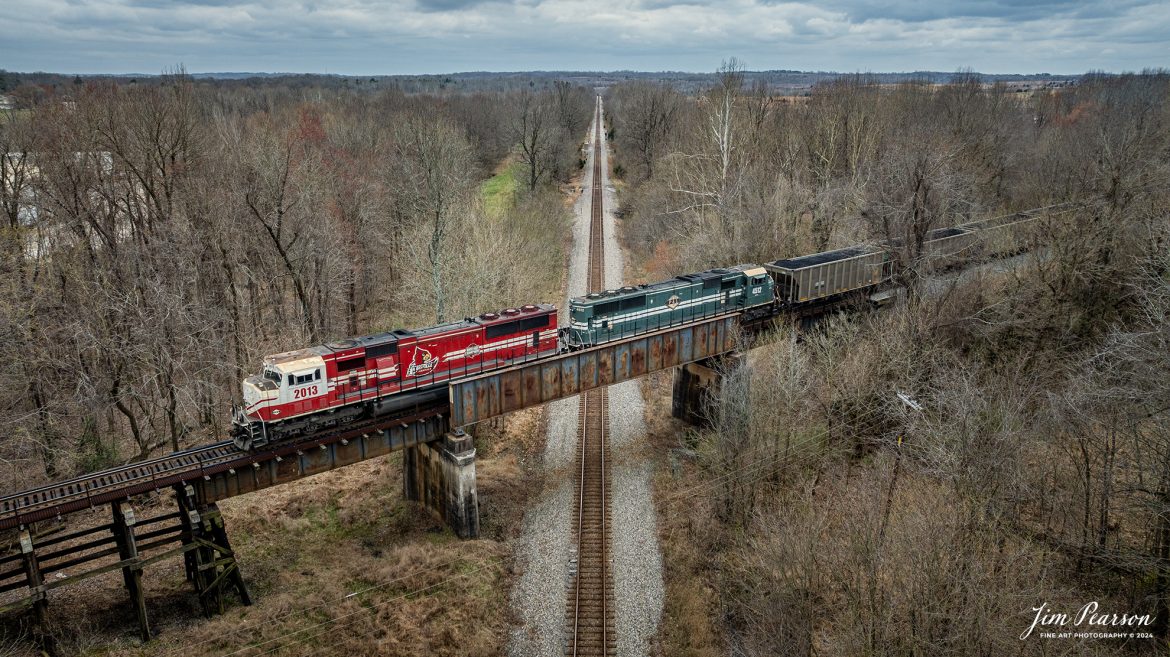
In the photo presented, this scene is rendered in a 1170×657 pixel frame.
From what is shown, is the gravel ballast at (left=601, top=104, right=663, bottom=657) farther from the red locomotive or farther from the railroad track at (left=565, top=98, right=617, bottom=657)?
the red locomotive

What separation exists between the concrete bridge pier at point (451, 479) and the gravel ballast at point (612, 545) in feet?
8.98

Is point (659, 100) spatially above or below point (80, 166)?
above

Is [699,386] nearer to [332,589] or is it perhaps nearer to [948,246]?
[948,246]

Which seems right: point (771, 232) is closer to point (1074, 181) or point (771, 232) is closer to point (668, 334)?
point (668, 334)

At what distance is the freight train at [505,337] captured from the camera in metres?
25.5

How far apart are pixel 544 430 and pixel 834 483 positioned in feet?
57.8

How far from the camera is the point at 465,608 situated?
25875 mm

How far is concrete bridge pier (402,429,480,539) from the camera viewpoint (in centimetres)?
2917

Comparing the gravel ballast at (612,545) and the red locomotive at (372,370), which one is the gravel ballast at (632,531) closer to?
the gravel ballast at (612,545)

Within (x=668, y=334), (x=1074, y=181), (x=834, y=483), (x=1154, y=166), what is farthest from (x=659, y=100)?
(x=834, y=483)

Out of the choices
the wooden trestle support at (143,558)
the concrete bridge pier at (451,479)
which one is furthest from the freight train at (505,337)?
the wooden trestle support at (143,558)

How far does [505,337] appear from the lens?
3114 centimetres
